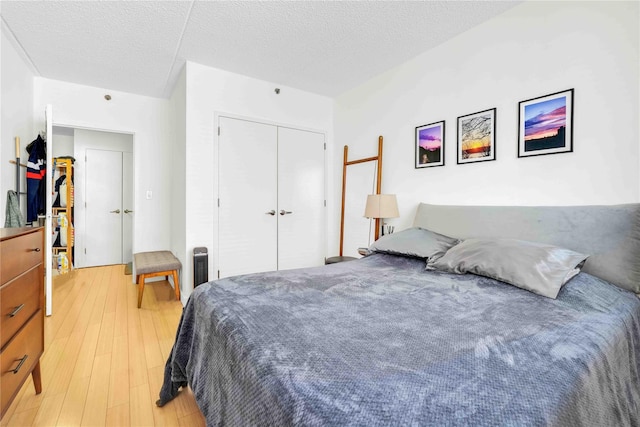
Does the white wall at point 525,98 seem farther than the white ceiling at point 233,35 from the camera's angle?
No

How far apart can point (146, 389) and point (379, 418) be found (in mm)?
1674

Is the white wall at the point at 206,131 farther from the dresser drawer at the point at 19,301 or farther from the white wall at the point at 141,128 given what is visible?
the dresser drawer at the point at 19,301

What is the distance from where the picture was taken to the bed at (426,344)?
67cm

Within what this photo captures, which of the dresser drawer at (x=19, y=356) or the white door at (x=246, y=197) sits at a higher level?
the white door at (x=246, y=197)

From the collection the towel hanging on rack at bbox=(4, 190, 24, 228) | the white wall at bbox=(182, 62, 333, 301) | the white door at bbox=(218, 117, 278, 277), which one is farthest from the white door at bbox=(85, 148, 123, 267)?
the white door at bbox=(218, 117, 278, 277)

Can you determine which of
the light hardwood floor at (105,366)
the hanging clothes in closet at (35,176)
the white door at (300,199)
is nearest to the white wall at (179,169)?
the light hardwood floor at (105,366)

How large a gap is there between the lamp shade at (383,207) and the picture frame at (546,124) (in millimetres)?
1088

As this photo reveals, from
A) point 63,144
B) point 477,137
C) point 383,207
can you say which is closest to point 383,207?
point 383,207

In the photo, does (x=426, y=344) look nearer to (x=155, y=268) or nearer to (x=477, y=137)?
(x=477, y=137)

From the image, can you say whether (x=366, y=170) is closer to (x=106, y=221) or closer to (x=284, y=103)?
(x=284, y=103)

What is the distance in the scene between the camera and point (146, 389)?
5.55 ft

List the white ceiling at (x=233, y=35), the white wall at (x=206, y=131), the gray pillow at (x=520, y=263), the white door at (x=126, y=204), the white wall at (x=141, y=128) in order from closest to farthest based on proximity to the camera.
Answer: the gray pillow at (x=520, y=263) < the white ceiling at (x=233, y=35) < the white wall at (x=206, y=131) < the white wall at (x=141, y=128) < the white door at (x=126, y=204)

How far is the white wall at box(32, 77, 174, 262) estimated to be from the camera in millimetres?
3420

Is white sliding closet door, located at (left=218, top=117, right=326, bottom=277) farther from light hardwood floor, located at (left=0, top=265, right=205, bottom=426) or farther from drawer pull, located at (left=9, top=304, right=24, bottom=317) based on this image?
drawer pull, located at (left=9, top=304, right=24, bottom=317)
